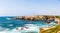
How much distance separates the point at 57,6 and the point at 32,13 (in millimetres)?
411

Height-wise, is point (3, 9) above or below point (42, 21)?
above

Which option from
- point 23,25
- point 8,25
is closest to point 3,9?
point 8,25

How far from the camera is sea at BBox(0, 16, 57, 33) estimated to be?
69.5 inches

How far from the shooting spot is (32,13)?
6.01ft

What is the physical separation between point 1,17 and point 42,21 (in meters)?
0.62

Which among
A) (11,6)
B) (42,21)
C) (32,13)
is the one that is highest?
(11,6)

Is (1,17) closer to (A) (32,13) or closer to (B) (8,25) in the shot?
(B) (8,25)

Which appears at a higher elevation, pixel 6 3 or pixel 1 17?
pixel 6 3

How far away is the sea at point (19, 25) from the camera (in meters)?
1.76

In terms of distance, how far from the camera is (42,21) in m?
1.84

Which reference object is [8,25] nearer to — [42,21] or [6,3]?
[6,3]

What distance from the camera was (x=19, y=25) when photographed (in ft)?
5.90

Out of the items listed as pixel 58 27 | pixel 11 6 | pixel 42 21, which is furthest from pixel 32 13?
pixel 58 27

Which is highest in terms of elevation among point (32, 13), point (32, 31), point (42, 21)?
point (32, 13)
